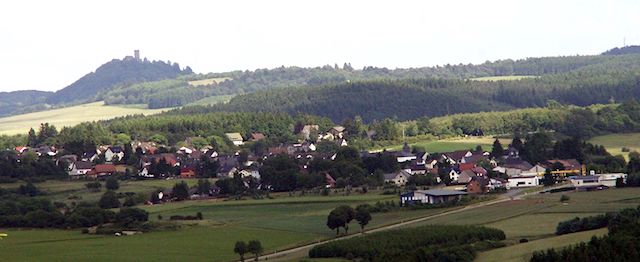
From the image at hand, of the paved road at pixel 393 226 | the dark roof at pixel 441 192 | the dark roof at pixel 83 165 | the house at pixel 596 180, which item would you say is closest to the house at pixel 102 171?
the dark roof at pixel 83 165

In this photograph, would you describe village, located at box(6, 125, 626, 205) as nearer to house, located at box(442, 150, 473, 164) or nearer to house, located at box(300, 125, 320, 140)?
house, located at box(442, 150, 473, 164)

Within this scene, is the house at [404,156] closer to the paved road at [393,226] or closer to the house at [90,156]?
the paved road at [393,226]

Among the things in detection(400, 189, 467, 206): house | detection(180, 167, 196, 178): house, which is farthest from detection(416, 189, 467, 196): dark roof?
detection(180, 167, 196, 178): house

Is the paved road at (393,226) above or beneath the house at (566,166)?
above

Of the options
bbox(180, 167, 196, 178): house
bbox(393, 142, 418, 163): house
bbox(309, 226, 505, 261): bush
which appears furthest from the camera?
bbox(393, 142, 418, 163): house

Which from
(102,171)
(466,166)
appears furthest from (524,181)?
(102,171)

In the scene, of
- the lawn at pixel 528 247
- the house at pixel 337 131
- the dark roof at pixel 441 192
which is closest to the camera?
the lawn at pixel 528 247
